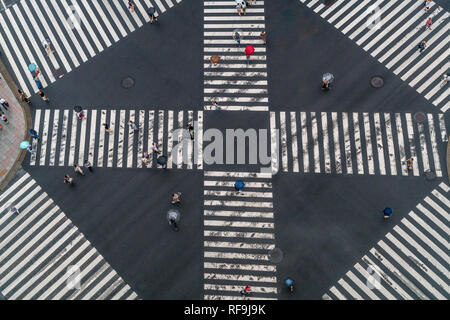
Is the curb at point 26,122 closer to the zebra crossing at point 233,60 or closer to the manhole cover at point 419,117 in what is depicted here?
the zebra crossing at point 233,60

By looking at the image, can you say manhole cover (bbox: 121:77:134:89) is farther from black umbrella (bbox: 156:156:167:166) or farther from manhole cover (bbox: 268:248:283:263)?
manhole cover (bbox: 268:248:283:263)

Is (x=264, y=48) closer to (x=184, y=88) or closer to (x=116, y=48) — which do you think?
(x=184, y=88)

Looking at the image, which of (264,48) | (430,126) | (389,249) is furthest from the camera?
(264,48)

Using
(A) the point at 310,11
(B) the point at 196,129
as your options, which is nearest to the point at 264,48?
(A) the point at 310,11

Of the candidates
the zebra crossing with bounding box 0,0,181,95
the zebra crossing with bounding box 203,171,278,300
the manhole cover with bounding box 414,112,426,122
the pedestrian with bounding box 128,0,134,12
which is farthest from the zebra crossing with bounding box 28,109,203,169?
the manhole cover with bounding box 414,112,426,122

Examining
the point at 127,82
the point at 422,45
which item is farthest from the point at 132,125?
the point at 422,45
